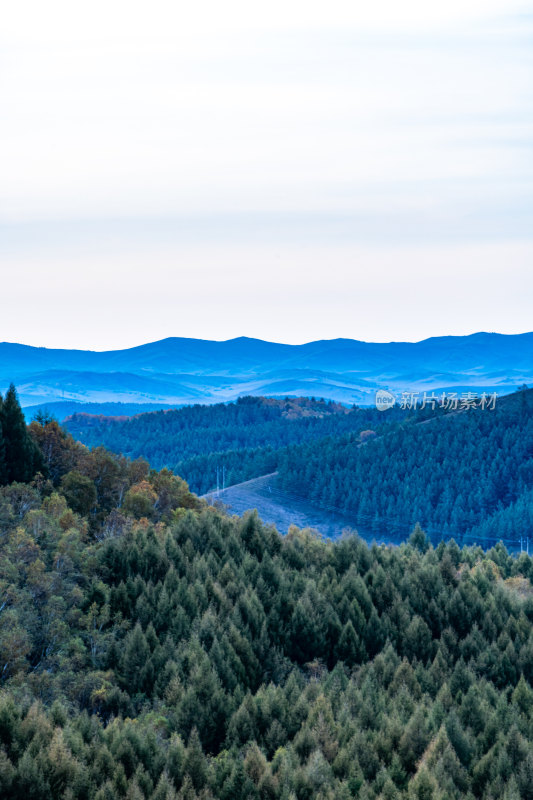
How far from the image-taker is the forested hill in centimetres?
4303

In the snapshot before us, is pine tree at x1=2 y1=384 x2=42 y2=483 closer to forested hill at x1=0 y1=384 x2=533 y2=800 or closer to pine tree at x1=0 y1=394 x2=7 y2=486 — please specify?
forested hill at x1=0 y1=384 x2=533 y2=800

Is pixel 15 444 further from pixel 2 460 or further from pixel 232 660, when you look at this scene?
pixel 232 660

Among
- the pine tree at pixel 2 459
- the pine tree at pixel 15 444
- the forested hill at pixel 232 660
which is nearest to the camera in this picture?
the forested hill at pixel 232 660

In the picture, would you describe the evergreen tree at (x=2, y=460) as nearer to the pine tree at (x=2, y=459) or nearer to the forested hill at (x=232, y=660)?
the pine tree at (x=2, y=459)

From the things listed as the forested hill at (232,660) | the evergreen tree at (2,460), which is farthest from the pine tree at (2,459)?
the forested hill at (232,660)

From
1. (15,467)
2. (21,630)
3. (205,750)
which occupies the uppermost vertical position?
(15,467)

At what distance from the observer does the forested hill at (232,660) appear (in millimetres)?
43031

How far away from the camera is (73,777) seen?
40969 millimetres

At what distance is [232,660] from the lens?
197 feet

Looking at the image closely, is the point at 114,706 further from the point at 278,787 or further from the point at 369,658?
the point at 369,658

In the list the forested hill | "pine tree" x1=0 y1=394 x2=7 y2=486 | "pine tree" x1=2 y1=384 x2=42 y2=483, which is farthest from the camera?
"pine tree" x1=2 y1=384 x2=42 y2=483

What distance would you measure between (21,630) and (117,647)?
8221mm

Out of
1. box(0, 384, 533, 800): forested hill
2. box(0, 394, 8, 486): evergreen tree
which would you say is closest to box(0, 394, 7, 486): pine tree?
box(0, 394, 8, 486): evergreen tree

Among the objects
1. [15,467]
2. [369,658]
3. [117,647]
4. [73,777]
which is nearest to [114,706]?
[117,647]
